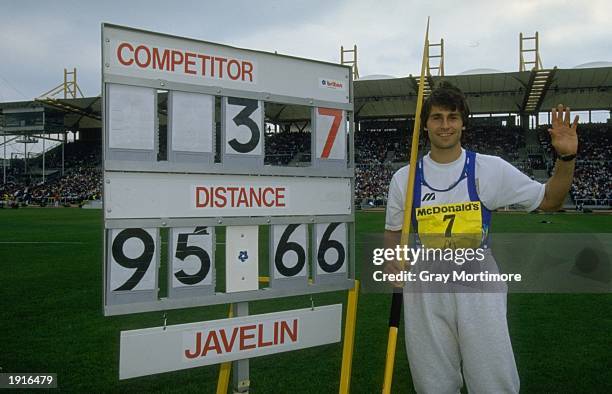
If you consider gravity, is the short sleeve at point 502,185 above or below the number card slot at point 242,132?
below

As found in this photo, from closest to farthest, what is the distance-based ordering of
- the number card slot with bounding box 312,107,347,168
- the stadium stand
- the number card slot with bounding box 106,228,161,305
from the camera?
the number card slot with bounding box 106,228,161,305, the number card slot with bounding box 312,107,347,168, the stadium stand

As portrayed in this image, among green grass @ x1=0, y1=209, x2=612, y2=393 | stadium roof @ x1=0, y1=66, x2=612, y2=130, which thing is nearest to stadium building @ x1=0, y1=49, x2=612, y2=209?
stadium roof @ x1=0, y1=66, x2=612, y2=130

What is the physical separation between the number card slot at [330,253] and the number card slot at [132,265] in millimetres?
1151

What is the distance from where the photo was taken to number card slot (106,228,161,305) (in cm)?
306

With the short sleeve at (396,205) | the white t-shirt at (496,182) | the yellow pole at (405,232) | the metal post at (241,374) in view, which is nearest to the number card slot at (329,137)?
the short sleeve at (396,205)

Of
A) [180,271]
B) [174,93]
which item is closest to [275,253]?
[180,271]

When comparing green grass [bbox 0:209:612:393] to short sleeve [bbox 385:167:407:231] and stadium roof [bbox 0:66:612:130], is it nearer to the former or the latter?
short sleeve [bbox 385:167:407:231]

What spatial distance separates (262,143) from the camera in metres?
3.59

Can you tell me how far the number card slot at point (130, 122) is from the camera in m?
3.00

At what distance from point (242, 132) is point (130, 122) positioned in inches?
29.0

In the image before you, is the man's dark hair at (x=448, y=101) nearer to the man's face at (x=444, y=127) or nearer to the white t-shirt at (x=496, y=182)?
the man's face at (x=444, y=127)

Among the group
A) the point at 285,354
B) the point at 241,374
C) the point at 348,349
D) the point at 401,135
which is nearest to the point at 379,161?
the point at 401,135

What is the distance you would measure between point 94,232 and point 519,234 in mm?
13915

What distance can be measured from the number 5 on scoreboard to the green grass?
2.04 metres
